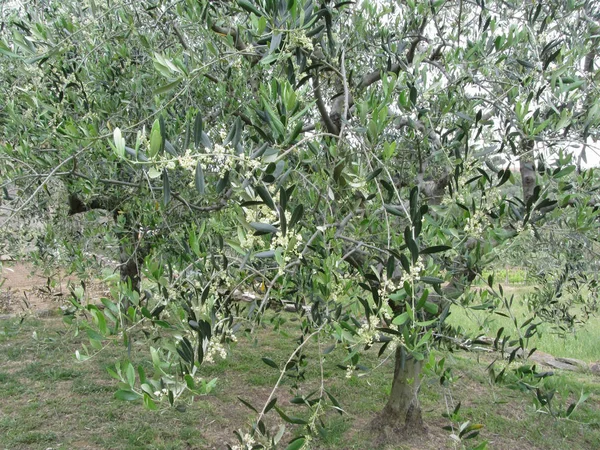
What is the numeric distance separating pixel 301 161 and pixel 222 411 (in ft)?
13.9

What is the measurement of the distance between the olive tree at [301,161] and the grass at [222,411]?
0.90 metres

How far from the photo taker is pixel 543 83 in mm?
2449

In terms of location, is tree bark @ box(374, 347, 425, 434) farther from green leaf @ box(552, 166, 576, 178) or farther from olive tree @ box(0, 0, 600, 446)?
green leaf @ box(552, 166, 576, 178)

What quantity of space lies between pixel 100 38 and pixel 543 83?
2.67 m

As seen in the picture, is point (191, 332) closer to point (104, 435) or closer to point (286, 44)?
point (286, 44)

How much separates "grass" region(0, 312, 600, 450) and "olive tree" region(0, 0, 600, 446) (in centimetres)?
90

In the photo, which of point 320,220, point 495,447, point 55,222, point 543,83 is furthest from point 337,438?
point 543,83

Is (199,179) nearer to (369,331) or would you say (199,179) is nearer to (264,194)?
(264,194)

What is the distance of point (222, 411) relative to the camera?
5.48 metres

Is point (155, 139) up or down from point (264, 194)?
up

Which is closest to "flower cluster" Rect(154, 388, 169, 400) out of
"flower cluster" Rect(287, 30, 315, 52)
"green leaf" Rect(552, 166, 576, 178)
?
"flower cluster" Rect(287, 30, 315, 52)

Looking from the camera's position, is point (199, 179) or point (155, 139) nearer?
point (155, 139)

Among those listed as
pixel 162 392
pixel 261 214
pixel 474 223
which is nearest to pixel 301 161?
pixel 261 214

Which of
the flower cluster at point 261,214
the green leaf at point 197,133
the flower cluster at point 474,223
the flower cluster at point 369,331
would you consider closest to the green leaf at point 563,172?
the flower cluster at point 474,223
